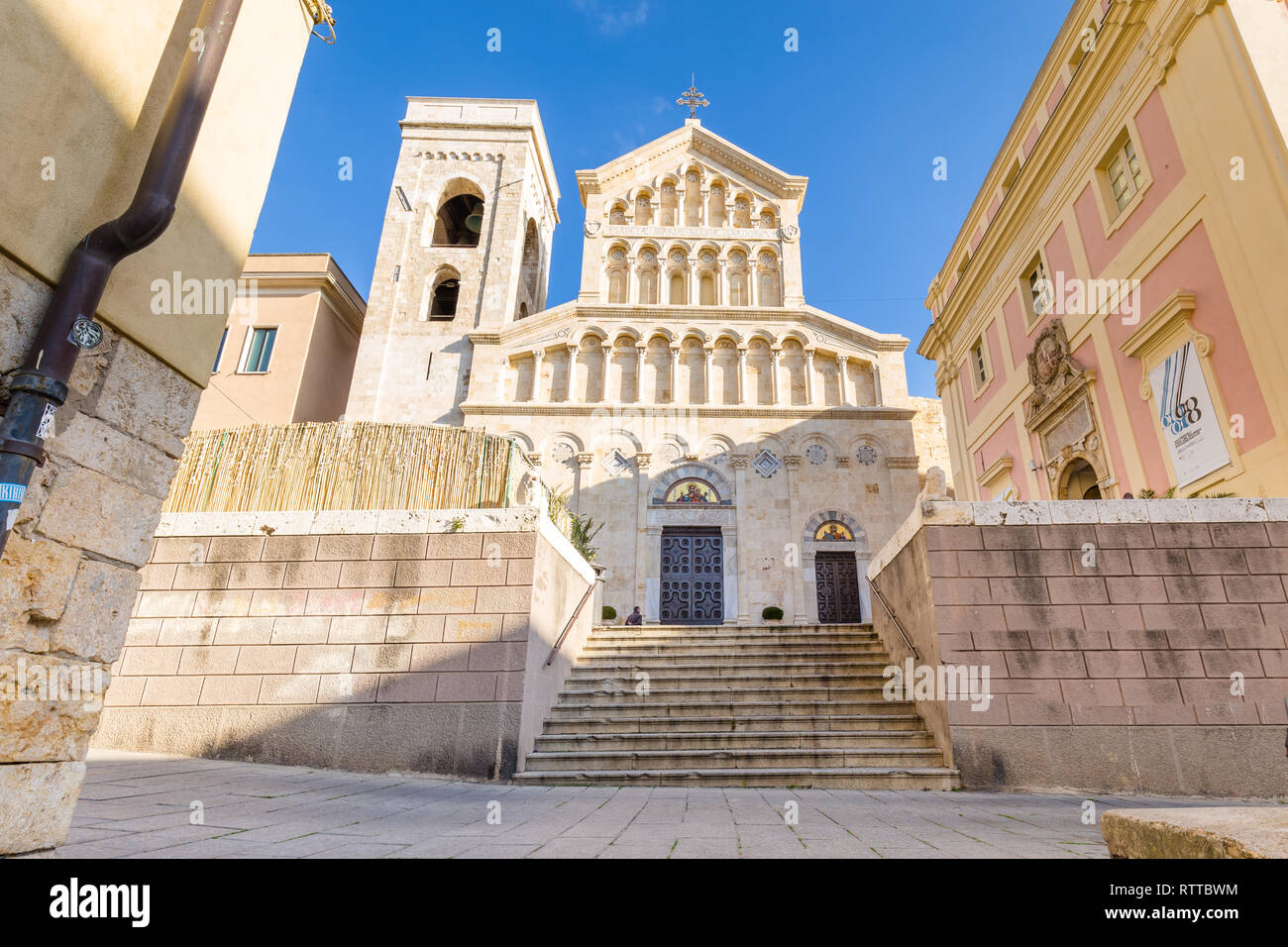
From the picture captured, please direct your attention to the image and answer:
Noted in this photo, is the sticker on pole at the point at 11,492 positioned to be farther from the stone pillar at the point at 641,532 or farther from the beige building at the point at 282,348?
the beige building at the point at 282,348

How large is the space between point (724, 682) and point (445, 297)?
21.4 m

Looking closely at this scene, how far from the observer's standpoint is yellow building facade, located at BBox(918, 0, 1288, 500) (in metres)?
8.09

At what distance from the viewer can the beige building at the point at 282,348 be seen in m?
18.7

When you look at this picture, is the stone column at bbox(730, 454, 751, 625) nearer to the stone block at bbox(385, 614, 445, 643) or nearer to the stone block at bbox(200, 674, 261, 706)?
the stone block at bbox(385, 614, 445, 643)

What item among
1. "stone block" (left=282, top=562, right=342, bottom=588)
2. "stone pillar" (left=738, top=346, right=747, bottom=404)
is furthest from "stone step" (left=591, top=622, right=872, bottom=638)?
"stone pillar" (left=738, top=346, right=747, bottom=404)

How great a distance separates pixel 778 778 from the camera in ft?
21.8

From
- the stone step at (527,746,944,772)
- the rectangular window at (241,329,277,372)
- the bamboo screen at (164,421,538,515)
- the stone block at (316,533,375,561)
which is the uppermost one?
the rectangular window at (241,329,277,372)

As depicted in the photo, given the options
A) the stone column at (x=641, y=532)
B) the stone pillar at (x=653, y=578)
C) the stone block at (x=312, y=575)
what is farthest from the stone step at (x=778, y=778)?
the stone column at (x=641, y=532)

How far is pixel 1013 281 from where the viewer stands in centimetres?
1444

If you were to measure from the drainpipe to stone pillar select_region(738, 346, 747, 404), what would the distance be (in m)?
17.5

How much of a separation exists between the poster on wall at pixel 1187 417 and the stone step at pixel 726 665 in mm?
5377

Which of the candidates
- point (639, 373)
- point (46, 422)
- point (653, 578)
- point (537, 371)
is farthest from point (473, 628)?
point (639, 373)

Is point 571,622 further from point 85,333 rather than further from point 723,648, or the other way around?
point 85,333
